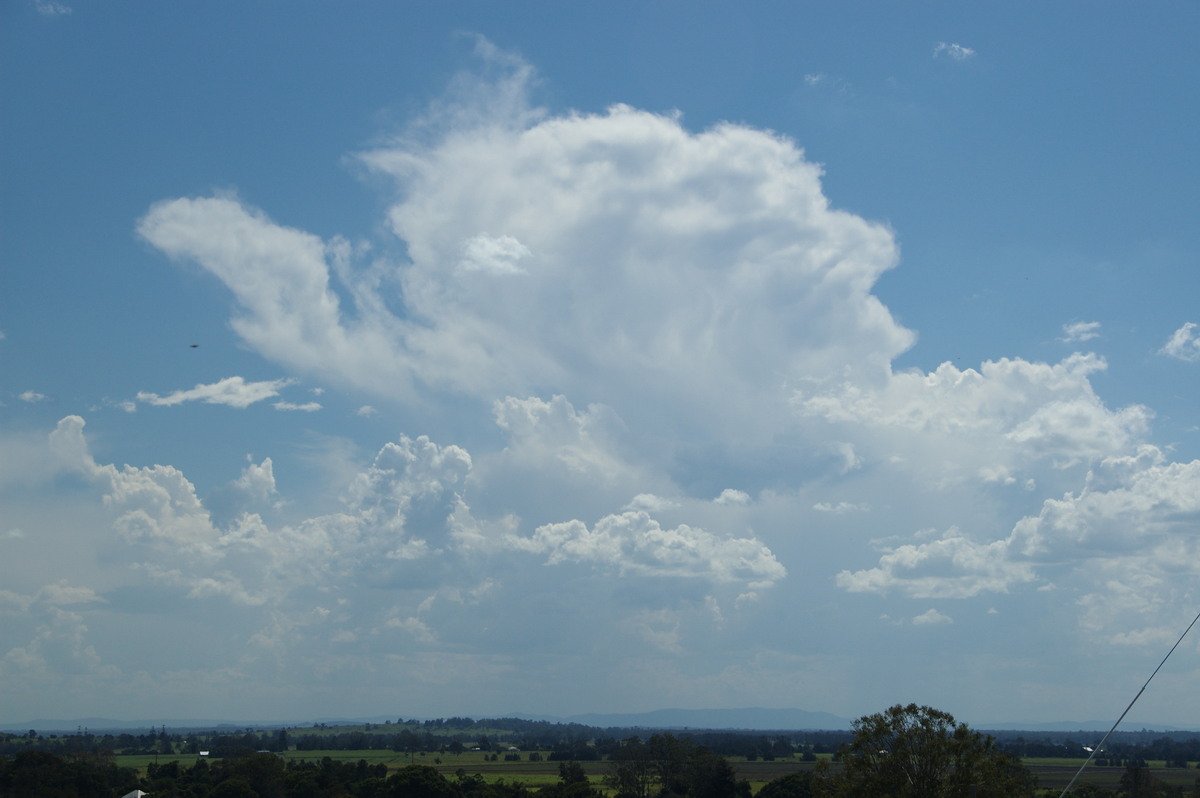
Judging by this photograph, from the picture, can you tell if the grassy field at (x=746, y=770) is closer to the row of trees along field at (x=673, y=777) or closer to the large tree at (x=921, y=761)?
the row of trees along field at (x=673, y=777)

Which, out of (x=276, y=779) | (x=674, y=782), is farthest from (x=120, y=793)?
Result: (x=674, y=782)

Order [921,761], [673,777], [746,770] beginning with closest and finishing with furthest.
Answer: [921,761]
[673,777]
[746,770]

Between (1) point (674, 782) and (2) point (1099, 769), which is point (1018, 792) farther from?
(2) point (1099, 769)

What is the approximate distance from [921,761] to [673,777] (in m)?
71.7

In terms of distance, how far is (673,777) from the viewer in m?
109

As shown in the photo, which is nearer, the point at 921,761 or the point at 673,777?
the point at 921,761

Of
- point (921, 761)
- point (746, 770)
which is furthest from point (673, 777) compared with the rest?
point (921, 761)

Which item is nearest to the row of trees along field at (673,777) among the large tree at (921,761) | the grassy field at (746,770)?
the large tree at (921,761)

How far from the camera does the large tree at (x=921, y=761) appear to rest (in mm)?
41625

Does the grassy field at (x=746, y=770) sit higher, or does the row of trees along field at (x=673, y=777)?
the row of trees along field at (x=673, y=777)

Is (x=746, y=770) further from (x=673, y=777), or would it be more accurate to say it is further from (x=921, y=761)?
(x=921, y=761)

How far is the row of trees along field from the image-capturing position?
42312mm

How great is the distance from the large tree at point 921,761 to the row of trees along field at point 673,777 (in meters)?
0.04

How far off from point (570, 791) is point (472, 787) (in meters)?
11.4
